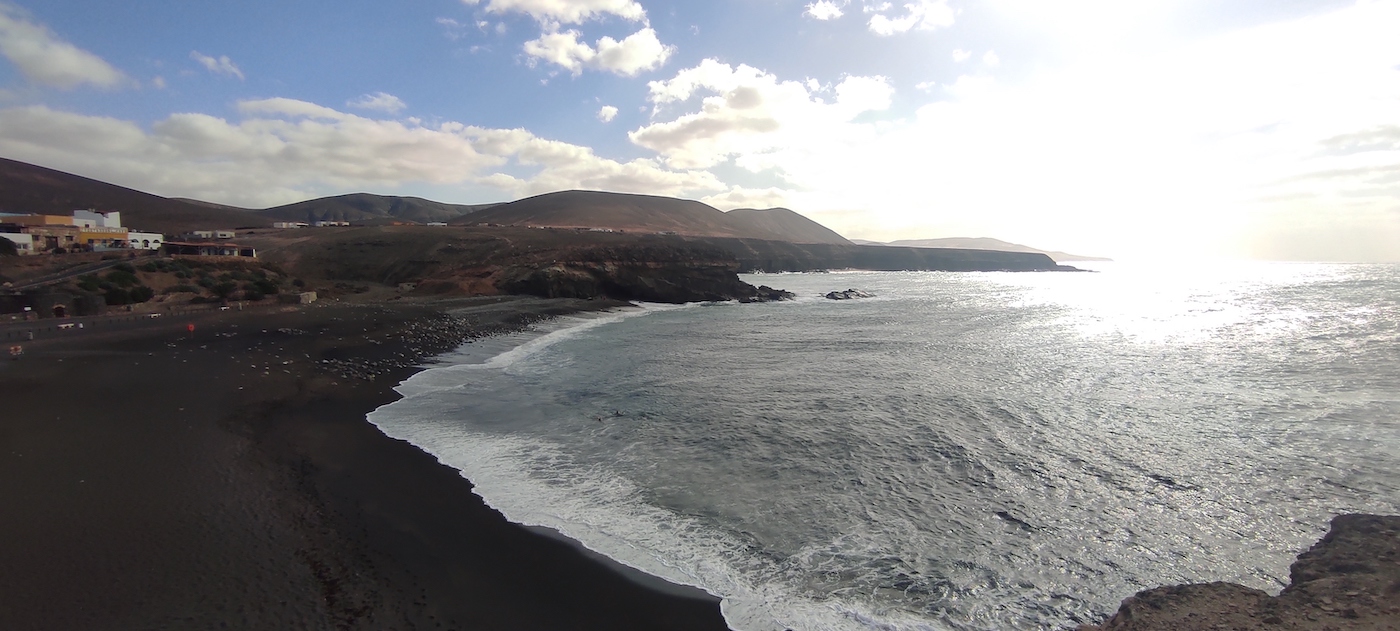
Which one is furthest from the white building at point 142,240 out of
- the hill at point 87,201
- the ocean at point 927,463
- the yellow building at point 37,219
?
the ocean at point 927,463

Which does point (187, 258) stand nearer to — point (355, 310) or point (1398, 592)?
point (355, 310)

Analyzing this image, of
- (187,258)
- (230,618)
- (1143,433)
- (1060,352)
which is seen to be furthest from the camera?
(187,258)

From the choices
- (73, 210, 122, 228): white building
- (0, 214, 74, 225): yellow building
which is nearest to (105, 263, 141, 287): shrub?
(0, 214, 74, 225): yellow building

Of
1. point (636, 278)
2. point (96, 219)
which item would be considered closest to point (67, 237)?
point (96, 219)

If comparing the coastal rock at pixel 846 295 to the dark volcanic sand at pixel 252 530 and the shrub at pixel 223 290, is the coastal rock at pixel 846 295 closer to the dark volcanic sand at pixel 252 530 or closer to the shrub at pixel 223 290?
the shrub at pixel 223 290

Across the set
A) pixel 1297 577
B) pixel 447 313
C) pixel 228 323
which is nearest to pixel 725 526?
pixel 1297 577
